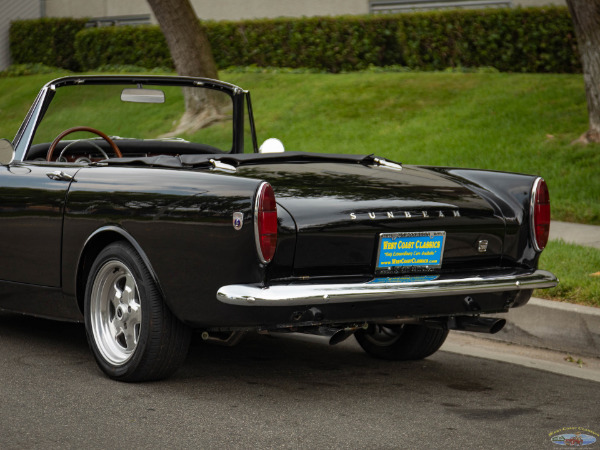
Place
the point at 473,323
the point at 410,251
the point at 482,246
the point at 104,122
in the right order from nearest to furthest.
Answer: the point at 410,251
the point at 482,246
the point at 473,323
the point at 104,122

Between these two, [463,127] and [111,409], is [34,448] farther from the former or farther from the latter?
[463,127]

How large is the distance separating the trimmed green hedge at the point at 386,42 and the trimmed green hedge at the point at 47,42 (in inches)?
76.7

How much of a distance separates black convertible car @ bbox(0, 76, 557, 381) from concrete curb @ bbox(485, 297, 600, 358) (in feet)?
2.88

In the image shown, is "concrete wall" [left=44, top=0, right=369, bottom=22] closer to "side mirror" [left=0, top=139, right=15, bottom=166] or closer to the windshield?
the windshield

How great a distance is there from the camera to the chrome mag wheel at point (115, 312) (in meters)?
4.52

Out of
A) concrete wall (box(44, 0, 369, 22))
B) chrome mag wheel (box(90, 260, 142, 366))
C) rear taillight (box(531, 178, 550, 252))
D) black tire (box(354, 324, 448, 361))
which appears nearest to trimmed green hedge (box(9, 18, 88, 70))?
concrete wall (box(44, 0, 369, 22))

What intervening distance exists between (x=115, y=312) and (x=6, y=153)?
4.20 feet

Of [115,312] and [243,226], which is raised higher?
[243,226]

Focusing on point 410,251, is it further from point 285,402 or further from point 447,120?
point 447,120

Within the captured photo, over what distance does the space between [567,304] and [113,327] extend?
Result: 2.81m

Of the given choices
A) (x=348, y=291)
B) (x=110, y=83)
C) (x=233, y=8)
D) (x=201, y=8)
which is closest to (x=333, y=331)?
(x=348, y=291)

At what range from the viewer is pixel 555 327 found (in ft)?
19.0

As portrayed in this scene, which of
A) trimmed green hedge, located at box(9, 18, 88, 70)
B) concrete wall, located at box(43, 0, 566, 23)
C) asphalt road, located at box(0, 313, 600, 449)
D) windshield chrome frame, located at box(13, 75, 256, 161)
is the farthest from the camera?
trimmed green hedge, located at box(9, 18, 88, 70)

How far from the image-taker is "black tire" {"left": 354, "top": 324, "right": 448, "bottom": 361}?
5.22 m
